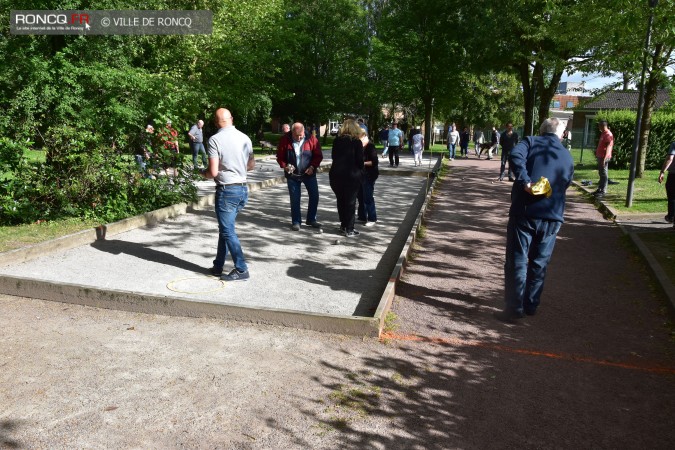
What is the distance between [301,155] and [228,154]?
3062mm

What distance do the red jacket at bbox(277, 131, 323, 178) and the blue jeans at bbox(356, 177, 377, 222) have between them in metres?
1.08

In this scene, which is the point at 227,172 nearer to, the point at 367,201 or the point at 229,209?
the point at 229,209

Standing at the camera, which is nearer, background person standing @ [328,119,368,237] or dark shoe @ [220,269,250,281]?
dark shoe @ [220,269,250,281]

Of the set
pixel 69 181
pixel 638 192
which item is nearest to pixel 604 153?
pixel 638 192

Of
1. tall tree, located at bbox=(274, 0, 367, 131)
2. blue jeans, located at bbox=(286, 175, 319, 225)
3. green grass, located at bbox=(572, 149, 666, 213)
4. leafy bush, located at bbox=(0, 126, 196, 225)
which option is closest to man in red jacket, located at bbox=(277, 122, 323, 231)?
blue jeans, located at bbox=(286, 175, 319, 225)

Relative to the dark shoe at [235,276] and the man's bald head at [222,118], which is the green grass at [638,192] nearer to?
the dark shoe at [235,276]

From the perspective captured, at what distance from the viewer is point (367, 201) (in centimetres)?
1008

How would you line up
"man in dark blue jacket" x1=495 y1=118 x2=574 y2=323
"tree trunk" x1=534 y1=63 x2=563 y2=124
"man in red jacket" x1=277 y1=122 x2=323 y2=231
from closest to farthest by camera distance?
"man in dark blue jacket" x1=495 y1=118 x2=574 y2=323 → "man in red jacket" x1=277 y1=122 x2=323 y2=231 → "tree trunk" x1=534 y1=63 x2=563 y2=124

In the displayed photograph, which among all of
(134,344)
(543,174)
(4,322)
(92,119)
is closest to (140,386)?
(134,344)

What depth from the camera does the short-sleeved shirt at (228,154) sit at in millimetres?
6090

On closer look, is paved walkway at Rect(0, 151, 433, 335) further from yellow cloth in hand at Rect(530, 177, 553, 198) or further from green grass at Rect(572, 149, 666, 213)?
green grass at Rect(572, 149, 666, 213)

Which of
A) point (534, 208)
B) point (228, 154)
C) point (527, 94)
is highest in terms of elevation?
point (527, 94)

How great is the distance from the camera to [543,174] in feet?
17.4

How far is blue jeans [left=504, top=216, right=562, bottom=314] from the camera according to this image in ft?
17.6
